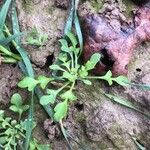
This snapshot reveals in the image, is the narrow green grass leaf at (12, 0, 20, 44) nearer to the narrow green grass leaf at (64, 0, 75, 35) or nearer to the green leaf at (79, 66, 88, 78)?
the narrow green grass leaf at (64, 0, 75, 35)

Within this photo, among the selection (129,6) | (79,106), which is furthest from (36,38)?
(129,6)

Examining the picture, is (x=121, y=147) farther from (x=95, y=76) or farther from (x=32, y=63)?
(x=32, y=63)

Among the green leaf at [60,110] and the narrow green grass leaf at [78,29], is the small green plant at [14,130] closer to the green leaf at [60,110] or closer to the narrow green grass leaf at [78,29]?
the green leaf at [60,110]

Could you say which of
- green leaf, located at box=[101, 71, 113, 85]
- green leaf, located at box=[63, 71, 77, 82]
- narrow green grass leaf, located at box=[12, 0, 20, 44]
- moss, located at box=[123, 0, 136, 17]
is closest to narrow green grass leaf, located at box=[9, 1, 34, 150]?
narrow green grass leaf, located at box=[12, 0, 20, 44]

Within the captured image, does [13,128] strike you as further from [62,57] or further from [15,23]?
[15,23]

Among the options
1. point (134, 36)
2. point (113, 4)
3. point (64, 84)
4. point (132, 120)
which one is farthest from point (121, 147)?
point (113, 4)
